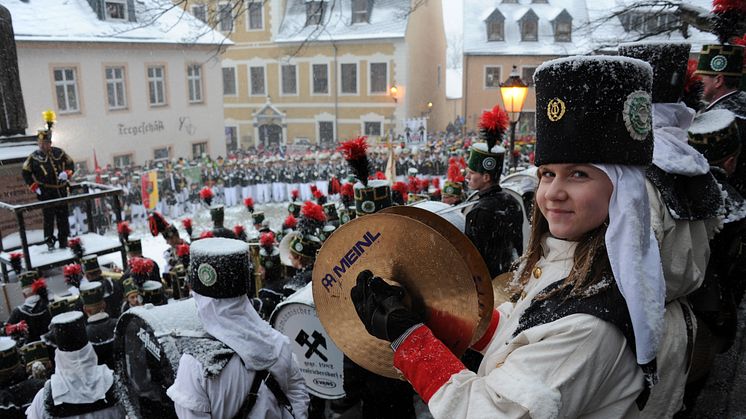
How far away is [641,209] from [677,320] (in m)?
0.58

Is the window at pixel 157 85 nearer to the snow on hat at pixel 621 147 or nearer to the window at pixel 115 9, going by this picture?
the window at pixel 115 9

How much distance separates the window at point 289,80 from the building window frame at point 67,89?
1386 cm

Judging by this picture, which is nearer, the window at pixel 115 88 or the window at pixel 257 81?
the window at pixel 115 88

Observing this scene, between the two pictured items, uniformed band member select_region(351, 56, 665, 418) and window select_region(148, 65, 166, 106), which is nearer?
uniformed band member select_region(351, 56, 665, 418)

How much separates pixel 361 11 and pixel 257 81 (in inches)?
333

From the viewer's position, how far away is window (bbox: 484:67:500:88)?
32938 mm

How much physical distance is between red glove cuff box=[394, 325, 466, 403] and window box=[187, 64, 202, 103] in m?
27.7

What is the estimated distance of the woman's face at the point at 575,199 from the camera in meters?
1.65

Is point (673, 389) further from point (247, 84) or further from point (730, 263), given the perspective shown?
point (247, 84)

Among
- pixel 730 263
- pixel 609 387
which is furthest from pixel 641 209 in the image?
pixel 730 263

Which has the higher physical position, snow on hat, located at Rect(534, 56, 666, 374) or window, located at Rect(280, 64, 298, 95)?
window, located at Rect(280, 64, 298, 95)

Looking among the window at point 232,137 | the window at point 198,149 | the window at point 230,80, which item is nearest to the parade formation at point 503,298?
the window at point 198,149

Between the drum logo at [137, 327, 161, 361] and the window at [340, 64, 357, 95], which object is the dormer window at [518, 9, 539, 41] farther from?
the drum logo at [137, 327, 161, 361]

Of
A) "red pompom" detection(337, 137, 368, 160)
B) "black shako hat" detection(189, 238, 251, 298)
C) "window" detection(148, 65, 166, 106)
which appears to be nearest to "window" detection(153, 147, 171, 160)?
"window" detection(148, 65, 166, 106)
